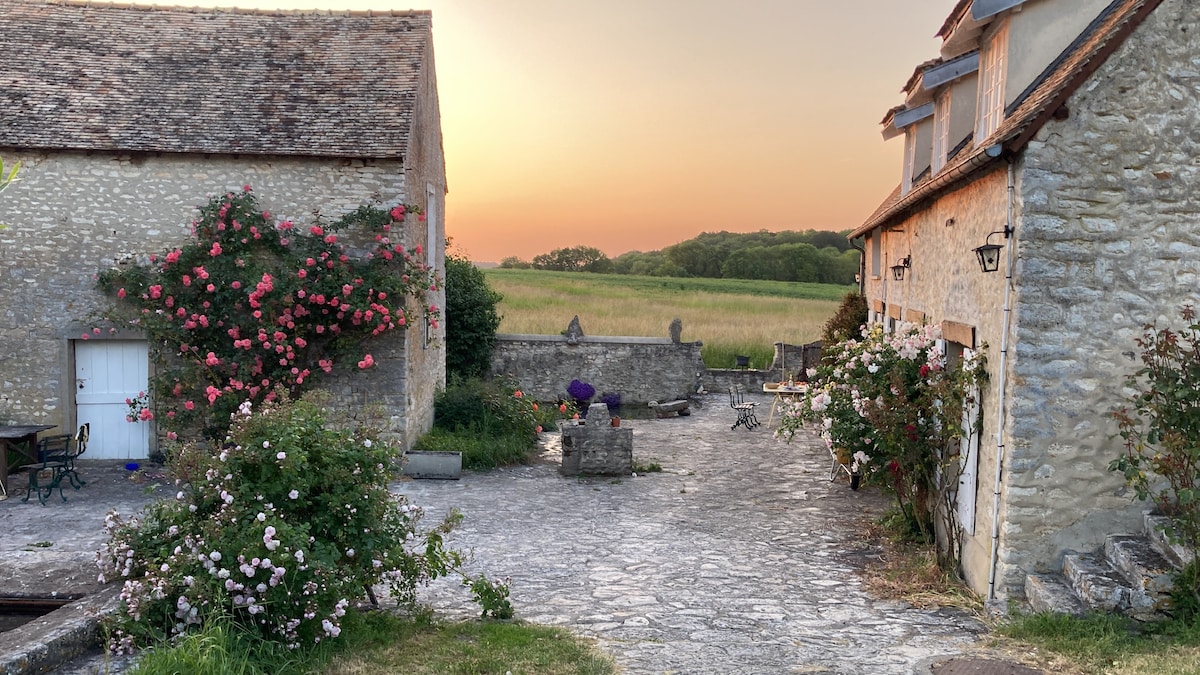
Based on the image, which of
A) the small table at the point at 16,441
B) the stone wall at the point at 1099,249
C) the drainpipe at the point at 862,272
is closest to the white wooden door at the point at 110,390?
the small table at the point at 16,441

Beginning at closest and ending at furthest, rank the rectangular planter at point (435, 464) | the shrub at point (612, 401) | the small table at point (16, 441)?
the small table at point (16, 441)
the rectangular planter at point (435, 464)
the shrub at point (612, 401)

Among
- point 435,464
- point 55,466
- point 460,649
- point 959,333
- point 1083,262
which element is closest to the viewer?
point 460,649

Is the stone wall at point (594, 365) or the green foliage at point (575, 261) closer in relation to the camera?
the stone wall at point (594, 365)

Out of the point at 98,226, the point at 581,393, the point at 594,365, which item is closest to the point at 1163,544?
the point at 98,226

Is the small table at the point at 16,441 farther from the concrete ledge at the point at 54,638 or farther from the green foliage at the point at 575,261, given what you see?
the green foliage at the point at 575,261

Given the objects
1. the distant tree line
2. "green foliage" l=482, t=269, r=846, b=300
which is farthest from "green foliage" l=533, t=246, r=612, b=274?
"green foliage" l=482, t=269, r=846, b=300

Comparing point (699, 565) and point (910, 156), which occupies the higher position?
point (910, 156)

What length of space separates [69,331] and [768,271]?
52305mm

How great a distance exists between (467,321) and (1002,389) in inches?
572

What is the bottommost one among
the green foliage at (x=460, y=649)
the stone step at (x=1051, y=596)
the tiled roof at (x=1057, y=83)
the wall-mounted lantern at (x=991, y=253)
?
the green foliage at (x=460, y=649)

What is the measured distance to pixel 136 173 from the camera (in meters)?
12.8

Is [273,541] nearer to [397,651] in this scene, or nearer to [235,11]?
[397,651]

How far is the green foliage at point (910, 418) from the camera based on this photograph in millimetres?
7641

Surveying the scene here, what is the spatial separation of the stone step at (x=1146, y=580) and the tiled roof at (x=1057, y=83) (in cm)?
309
